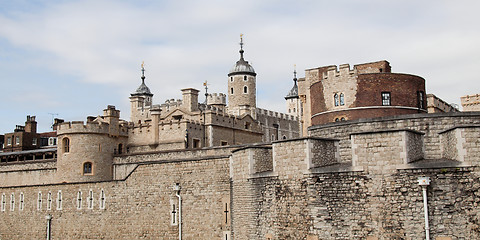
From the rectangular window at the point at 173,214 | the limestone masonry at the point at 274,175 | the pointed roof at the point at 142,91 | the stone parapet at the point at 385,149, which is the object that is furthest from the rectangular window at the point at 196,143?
the pointed roof at the point at 142,91

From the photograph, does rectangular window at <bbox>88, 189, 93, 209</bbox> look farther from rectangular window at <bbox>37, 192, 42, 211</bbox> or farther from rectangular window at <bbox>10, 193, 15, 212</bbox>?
rectangular window at <bbox>10, 193, 15, 212</bbox>

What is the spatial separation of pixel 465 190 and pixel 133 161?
23.4 metres

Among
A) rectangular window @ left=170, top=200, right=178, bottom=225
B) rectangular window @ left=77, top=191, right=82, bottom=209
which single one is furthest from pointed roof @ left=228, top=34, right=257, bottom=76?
rectangular window @ left=170, top=200, right=178, bottom=225

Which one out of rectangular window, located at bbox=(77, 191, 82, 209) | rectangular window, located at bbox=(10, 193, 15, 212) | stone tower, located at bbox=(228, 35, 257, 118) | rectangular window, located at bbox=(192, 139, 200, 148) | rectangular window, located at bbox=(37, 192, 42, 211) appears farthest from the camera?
stone tower, located at bbox=(228, 35, 257, 118)

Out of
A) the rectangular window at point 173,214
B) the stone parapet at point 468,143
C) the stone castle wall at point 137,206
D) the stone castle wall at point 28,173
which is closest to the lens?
the stone parapet at point 468,143

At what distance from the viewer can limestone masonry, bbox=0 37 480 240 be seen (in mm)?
16406

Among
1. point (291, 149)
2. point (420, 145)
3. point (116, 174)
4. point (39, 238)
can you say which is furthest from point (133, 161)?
point (420, 145)

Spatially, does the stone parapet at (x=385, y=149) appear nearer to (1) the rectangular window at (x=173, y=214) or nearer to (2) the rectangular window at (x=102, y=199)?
(1) the rectangular window at (x=173, y=214)

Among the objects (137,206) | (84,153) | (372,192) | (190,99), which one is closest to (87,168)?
(84,153)

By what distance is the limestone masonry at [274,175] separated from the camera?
1641cm

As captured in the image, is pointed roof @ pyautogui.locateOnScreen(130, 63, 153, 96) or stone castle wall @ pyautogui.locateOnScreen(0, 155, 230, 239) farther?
pointed roof @ pyautogui.locateOnScreen(130, 63, 153, 96)

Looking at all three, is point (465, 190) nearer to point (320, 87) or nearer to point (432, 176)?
point (432, 176)

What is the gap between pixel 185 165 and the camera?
2719 centimetres

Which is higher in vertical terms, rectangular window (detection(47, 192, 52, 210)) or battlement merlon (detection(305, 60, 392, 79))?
battlement merlon (detection(305, 60, 392, 79))
